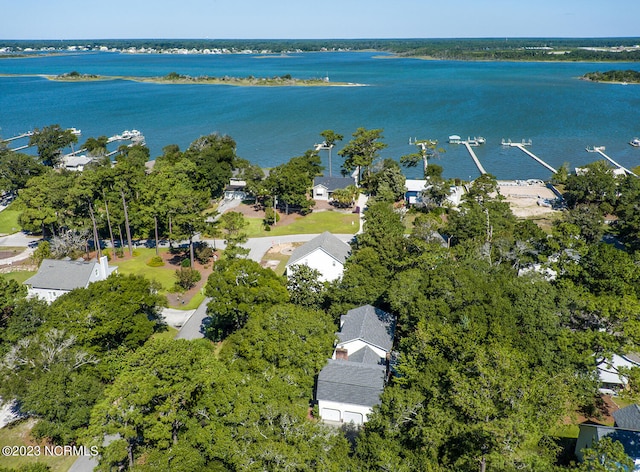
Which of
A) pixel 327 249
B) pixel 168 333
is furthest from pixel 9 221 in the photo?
pixel 327 249

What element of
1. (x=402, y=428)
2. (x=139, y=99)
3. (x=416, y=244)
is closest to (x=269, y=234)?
(x=416, y=244)

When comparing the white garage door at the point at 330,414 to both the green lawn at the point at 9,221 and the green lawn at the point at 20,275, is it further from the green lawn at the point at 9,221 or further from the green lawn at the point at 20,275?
the green lawn at the point at 9,221

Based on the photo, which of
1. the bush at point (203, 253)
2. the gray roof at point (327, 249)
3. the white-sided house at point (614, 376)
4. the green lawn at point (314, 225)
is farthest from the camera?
the green lawn at point (314, 225)

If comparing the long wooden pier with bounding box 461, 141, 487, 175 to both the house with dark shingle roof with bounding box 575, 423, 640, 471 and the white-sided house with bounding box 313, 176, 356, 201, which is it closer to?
the white-sided house with bounding box 313, 176, 356, 201

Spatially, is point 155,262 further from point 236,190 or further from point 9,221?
point 9,221

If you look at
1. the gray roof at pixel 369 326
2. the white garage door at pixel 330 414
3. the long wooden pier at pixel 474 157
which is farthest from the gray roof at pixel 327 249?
the long wooden pier at pixel 474 157

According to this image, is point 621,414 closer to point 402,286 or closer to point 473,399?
point 473,399
